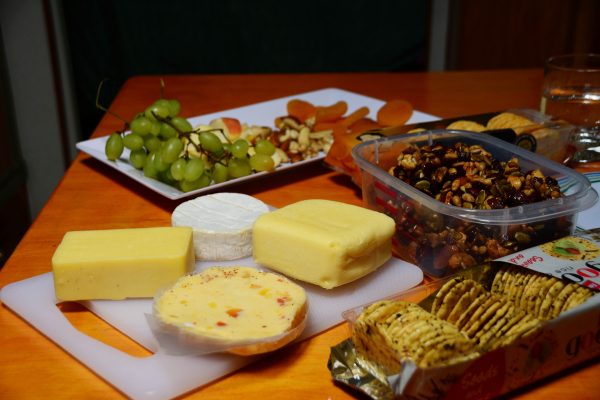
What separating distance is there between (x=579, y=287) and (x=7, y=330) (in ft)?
2.11

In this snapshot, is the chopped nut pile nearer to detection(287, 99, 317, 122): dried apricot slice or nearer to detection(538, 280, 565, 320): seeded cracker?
detection(538, 280, 565, 320): seeded cracker

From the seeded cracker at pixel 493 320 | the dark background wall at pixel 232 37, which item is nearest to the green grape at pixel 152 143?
the seeded cracker at pixel 493 320

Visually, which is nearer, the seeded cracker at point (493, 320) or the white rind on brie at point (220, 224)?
the seeded cracker at point (493, 320)

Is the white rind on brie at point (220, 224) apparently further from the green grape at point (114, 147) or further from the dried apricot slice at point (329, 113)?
the dried apricot slice at point (329, 113)

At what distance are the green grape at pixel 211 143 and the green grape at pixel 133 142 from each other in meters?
0.12

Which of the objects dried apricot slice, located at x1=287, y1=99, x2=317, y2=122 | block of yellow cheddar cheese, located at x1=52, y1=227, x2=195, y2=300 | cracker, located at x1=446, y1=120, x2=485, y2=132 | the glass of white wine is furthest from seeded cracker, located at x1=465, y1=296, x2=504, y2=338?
dried apricot slice, located at x1=287, y1=99, x2=317, y2=122

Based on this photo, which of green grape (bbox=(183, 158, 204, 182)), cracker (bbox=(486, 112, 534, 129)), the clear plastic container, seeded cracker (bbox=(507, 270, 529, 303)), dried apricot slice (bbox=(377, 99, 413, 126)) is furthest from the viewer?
dried apricot slice (bbox=(377, 99, 413, 126))

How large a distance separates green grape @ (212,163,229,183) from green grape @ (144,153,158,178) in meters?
0.10

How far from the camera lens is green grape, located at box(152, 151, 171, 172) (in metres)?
1.15

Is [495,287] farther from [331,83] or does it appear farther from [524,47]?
[524,47]

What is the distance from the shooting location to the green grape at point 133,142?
1209 millimetres

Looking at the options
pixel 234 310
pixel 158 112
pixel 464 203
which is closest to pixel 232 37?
pixel 158 112

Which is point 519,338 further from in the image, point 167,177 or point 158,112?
point 158,112

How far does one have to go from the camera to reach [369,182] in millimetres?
996
